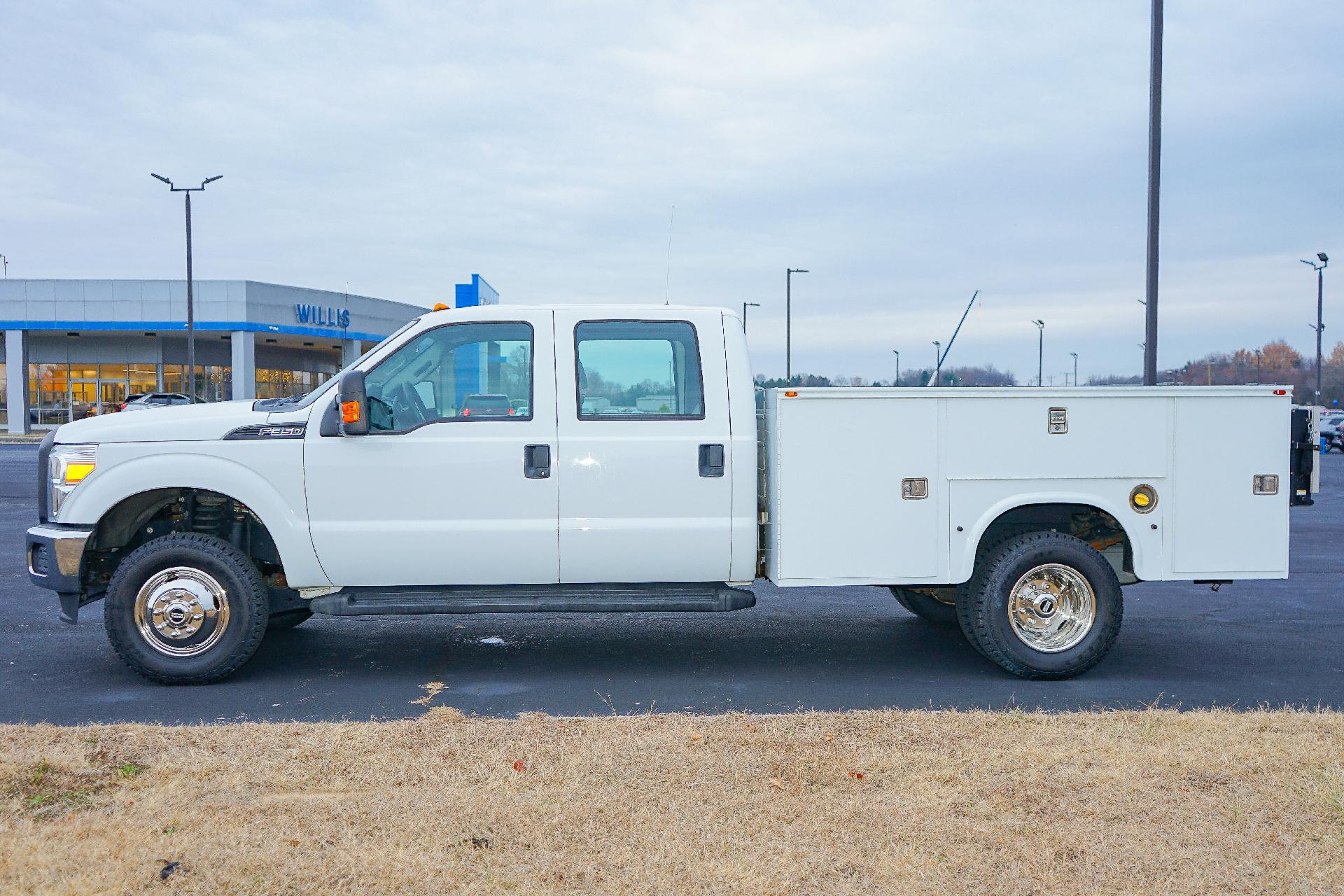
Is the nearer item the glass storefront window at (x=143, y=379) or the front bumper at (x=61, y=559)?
the front bumper at (x=61, y=559)

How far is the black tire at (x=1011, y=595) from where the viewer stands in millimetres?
6430

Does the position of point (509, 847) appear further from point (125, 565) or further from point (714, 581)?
point (125, 565)

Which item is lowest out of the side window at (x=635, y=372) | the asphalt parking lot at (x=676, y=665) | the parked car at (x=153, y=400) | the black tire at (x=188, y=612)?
the asphalt parking lot at (x=676, y=665)

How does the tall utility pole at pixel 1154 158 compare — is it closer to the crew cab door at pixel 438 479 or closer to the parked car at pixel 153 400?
the crew cab door at pixel 438 479

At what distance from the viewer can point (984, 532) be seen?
668 centimetres

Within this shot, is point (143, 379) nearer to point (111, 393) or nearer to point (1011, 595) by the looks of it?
point (111, 393)

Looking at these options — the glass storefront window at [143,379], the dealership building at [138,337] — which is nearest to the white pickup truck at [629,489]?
the dealership building at [138,337]

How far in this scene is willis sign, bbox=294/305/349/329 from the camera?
164 ft

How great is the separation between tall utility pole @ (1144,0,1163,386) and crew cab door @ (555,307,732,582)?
917 cm

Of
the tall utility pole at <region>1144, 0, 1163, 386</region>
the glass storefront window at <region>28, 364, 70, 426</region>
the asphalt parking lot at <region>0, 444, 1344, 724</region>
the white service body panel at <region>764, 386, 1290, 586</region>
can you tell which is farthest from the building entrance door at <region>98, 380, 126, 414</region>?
the white service body panel at <region>764, 386, 1290, 586</region>

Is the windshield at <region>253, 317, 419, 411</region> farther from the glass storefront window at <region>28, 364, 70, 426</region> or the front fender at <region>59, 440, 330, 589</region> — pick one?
the glass storefront window at <region>28, 364, 70, 426</region>

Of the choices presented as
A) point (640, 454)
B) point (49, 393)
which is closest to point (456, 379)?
point (640, 454)

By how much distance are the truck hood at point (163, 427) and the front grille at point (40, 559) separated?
0.62 metres

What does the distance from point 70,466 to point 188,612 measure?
41.9 inches
